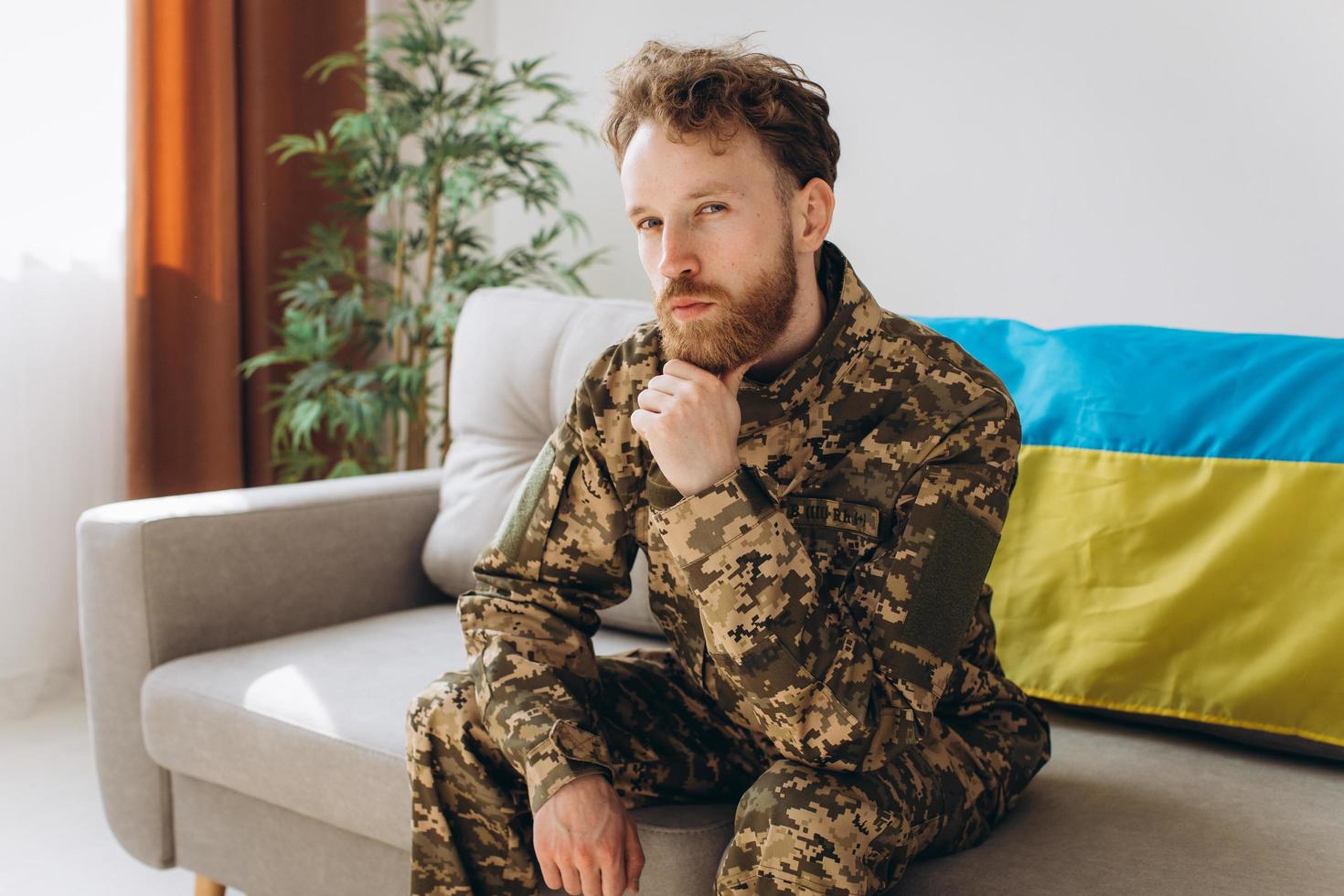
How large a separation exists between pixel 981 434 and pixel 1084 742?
0.55m

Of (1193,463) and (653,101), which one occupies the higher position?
(653,101)

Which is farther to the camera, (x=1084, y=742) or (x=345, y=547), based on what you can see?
(x=345, y=547)

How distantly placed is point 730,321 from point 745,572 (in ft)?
0.86

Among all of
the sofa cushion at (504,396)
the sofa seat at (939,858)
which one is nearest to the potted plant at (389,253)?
the sofa cushion at (504,396)

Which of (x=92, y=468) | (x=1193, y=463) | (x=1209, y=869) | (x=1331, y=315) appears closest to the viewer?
(x=1209, y=869)

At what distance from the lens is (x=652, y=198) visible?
1.19 meters

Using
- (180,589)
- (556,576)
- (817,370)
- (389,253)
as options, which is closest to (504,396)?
(180,589)

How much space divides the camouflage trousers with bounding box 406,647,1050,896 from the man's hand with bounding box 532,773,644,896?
0.09 metres

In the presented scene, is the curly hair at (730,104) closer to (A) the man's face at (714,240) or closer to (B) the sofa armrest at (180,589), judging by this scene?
(A) the man's face at (714,240)

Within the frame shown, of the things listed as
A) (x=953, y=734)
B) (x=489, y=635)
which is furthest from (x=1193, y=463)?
(x=489, y=635)

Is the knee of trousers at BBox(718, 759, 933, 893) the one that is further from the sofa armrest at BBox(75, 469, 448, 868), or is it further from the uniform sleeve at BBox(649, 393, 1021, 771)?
the sofa armrest at BBox(75, 469, 448, 868)

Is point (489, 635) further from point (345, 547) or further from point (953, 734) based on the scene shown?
point (345, 547)

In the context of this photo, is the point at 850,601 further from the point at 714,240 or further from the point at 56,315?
the point at 56,315

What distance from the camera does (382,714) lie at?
1.52 meters
